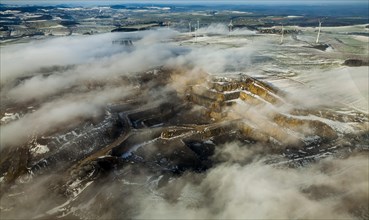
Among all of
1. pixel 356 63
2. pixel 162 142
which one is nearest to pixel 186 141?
pixel 162 142

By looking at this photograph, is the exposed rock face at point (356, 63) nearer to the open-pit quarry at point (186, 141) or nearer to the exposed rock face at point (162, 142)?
the open-pit quarry at point (186, 141)

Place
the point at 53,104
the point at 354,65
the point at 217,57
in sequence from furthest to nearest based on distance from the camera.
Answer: the point at 217,57 → the point at 354,65 → the point at 53,104

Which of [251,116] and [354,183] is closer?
[354,183]

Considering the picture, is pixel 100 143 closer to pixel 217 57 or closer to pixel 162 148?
pixel 162 148

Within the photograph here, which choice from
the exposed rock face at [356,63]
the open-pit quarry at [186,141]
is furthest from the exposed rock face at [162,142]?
the exposed rock face at [356,63]

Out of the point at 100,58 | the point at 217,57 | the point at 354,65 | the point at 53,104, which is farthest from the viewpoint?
the point at 100,58

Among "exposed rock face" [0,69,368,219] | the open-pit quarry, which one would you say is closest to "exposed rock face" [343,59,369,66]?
the open-pit quarry

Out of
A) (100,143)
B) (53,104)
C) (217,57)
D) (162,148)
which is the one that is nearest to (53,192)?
(100,143)

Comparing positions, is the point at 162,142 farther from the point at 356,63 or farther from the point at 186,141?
the point at 356,63

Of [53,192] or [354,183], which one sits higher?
[354,183]
